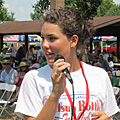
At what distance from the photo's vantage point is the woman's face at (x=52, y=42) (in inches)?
62.0

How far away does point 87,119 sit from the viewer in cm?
161

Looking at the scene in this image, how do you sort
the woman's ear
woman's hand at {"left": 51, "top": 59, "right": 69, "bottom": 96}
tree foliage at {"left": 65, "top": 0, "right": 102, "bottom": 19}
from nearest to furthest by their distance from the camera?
woman's hand at {"left": 51, "top": 59, "right": 69, "bottom": 96}
the woman's ear
tree foliage at {"left": 65, "top": 0, "right": 102, "bottom": 19}

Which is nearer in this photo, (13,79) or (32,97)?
(32,97)

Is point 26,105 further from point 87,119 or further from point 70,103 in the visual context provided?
point 87,119

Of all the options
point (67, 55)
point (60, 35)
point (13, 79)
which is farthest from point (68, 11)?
point (13, 79)

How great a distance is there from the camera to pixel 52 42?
1.58 meters

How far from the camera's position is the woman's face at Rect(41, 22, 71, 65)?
1.58m

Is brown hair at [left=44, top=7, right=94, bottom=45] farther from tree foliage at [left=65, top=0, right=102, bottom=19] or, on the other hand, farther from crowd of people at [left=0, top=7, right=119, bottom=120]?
tree foliage at [left=65, top=0, right=102, bottom=19]

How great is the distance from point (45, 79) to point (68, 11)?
488mm

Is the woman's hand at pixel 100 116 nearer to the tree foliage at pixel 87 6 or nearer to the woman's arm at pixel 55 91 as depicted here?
the woman's arm at pixel 55 91

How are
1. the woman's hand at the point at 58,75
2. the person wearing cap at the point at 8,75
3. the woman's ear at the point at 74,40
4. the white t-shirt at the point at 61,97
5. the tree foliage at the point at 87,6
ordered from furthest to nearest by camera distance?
the person wearing cap at the point at 8,75, the tree foliage at the point at 87,6, the woman's ear at the point at 74,40, the white t-shirt at the point at 61,97, the woman's hand at the point at 58,75

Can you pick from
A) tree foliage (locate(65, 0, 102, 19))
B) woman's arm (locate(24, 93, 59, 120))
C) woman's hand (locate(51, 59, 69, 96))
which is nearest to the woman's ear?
woman's hand (locate(51, 59, 69, 96))

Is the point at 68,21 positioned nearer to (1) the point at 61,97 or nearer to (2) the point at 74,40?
(2) the point at 74,40

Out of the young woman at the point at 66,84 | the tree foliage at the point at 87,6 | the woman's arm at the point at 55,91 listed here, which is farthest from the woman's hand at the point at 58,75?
the tree foliage at the point at 87,6
